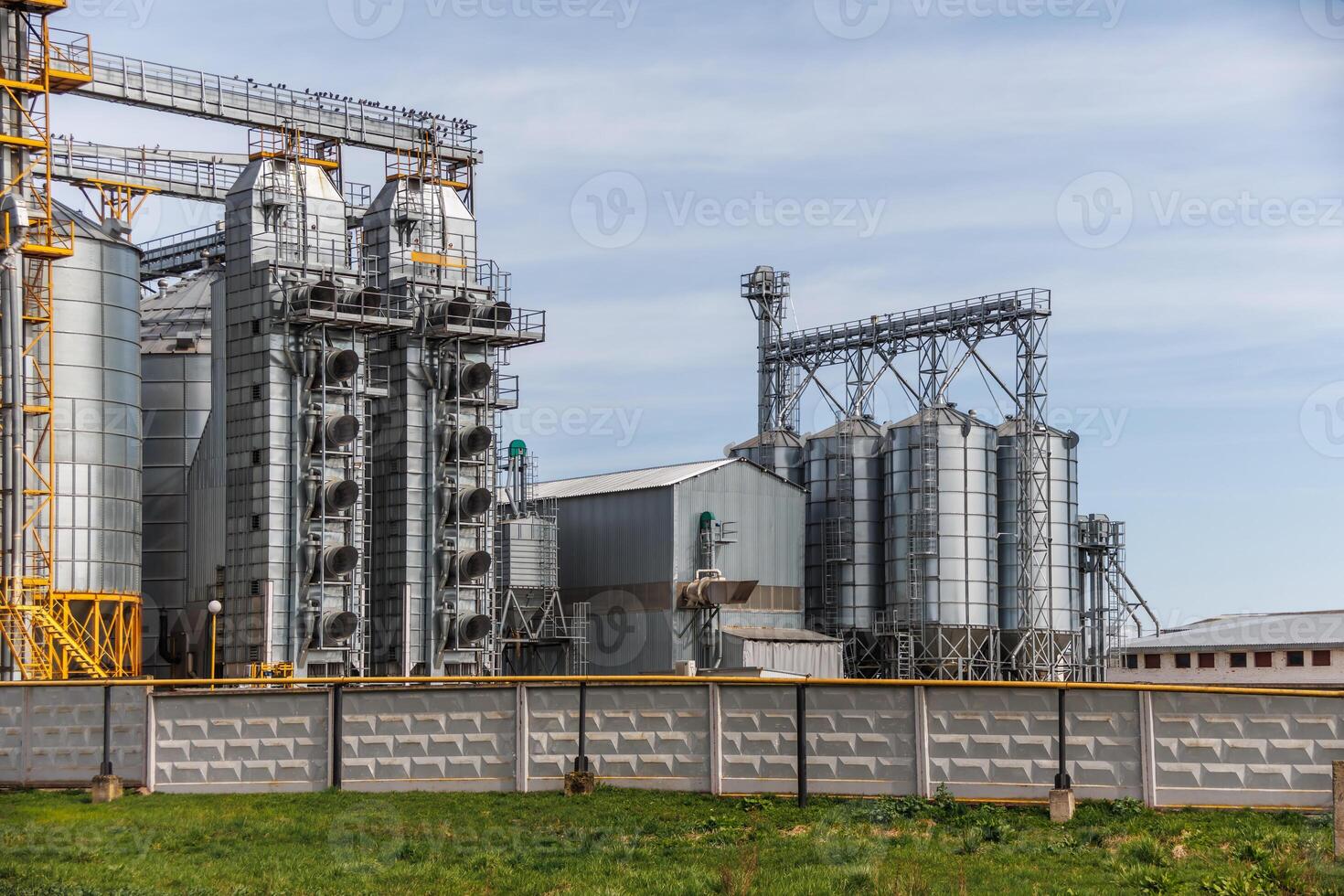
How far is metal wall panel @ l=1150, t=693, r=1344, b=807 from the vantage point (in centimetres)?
2342

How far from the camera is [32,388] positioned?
160 feet

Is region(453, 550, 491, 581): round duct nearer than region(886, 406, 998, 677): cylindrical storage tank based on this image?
Yes

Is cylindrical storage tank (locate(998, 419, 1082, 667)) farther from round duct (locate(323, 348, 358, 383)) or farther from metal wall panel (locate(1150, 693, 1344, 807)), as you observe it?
metal wall panel (locate(1150, 693, 1344, 807))

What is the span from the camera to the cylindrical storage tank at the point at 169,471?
5438 cm

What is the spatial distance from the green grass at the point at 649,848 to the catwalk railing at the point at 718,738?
0.53 meters

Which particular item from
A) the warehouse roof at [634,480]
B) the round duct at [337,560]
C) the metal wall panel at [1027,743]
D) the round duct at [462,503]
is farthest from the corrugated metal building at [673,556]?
the metal wall panel at [1027,743]

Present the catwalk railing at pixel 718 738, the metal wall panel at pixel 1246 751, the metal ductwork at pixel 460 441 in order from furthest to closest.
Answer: the metal ductwork at pixel 460 441, the catwalk railing at pixel 718 738, the metal wall panel at pixel 1246 751

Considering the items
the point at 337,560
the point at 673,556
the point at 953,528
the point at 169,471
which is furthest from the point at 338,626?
the point at 953,528

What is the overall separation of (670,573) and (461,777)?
36.0 meters

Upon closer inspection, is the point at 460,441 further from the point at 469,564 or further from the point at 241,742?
the point at 241,742

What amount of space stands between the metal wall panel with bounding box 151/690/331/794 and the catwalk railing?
3cm

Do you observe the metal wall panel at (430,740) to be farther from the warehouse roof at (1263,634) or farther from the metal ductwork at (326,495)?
the warehouse roof at (1263,634)

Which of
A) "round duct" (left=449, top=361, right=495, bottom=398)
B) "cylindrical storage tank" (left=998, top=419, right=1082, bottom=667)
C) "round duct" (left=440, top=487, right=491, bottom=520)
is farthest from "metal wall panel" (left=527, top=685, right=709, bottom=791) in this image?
"cylindrical storage tank" (left=998, top=419, right=1082, bottom=667)

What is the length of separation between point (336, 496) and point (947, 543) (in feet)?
86.6
